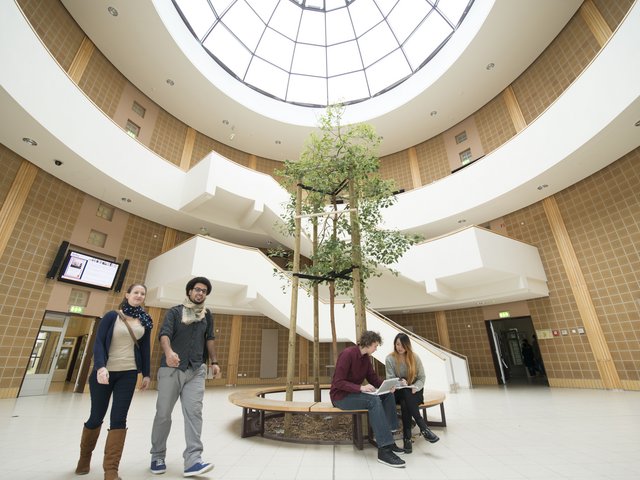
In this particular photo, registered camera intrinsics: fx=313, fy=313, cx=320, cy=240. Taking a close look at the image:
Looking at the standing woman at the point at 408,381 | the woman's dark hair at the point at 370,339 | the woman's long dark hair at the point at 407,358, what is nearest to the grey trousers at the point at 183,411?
the woman's dark hair at the point at 370,339

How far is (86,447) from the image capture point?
9.14 ft

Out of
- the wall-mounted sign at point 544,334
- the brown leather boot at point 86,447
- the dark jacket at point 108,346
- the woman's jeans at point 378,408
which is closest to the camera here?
the dark jacket at point 108,346

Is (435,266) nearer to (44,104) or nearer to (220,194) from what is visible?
(220,194)

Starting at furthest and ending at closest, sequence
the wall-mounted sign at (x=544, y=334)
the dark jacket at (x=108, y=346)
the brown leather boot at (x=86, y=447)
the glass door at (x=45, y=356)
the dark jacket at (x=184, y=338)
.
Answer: the wall-mounted sign at (x=544, y=334)
the glass door at (x=45, y=356)
the dark jacket at (x=184, y=338)
the brown leather boot at (x=86, y=447)
the dark jacket at (x=108, y=346)

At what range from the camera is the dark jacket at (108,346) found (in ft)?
8.71

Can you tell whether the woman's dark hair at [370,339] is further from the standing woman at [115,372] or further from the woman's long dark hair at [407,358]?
the standing woman at [115,372]

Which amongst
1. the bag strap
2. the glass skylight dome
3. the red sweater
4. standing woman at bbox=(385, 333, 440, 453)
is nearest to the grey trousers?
the bag strap

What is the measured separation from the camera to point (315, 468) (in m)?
3.03

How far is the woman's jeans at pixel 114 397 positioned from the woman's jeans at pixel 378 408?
84.9 inches

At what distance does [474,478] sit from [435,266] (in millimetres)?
7453

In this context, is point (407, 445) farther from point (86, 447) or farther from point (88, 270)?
point (88, 270)

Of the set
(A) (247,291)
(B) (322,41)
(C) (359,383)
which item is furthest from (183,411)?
(B) (322,41)

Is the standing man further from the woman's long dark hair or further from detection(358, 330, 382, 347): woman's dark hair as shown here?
the woman's long dark hair

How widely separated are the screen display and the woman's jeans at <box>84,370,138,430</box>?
768 cm
